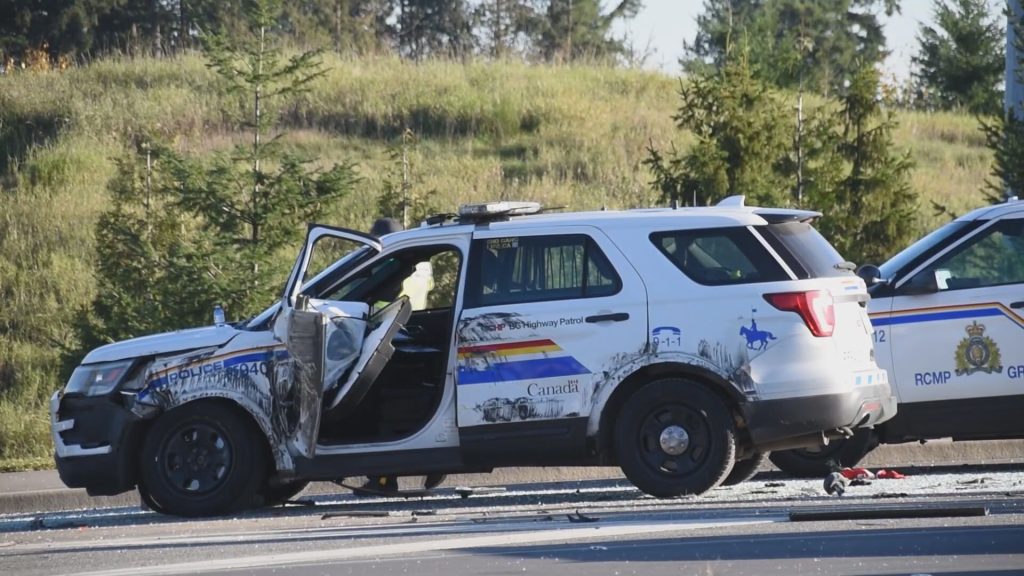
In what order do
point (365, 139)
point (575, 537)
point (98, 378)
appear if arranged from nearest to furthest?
point (575, 537)
point (98, 378)
point (365, 139)

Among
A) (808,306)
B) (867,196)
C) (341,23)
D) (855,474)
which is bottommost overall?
(855,474)

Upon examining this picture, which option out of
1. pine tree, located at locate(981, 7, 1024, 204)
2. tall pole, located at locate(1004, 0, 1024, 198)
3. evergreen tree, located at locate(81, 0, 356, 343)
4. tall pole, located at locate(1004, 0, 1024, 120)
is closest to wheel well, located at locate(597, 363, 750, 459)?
evergreen tree, located at locate(81, 0, 356, 343)

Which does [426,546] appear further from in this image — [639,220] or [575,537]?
[639,220]

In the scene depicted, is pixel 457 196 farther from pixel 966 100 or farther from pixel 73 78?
pixel 966 100

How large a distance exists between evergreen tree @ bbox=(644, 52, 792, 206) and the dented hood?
876 cm

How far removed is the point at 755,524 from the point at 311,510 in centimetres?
328

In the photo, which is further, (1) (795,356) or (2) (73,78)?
(2) (73,78)

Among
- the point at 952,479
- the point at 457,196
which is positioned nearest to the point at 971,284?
the point at 952,479

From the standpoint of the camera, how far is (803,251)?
9984mm

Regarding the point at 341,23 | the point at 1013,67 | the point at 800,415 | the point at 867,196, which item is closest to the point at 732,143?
the point at 867,196

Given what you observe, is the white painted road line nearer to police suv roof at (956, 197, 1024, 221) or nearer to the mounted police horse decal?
the mounted police horse decal

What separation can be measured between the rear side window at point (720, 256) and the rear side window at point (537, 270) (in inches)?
15.8

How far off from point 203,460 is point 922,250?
509cm

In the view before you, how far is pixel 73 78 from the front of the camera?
35.3 meters
